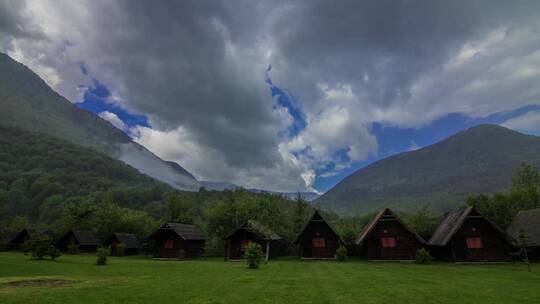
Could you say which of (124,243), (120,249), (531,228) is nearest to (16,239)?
(124,243)

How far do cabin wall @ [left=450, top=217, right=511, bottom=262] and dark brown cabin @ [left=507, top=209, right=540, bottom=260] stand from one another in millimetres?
1921

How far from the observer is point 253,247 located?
91.6 ft

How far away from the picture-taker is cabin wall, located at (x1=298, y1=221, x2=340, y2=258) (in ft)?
138

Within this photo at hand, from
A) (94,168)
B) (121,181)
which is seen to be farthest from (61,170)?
(121,181)

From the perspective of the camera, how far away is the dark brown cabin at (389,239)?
38.3 m

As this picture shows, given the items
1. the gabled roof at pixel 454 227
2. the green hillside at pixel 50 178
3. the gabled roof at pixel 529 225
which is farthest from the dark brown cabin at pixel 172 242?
the green hillside at pixel 50 178

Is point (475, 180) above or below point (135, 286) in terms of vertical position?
above

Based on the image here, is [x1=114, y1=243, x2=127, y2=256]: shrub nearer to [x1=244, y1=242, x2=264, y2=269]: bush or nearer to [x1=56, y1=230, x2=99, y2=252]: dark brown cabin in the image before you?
[x1=56, y1=230, x2=99, y2=252]: dark brown cabin

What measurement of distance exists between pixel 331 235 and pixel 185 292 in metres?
31.0

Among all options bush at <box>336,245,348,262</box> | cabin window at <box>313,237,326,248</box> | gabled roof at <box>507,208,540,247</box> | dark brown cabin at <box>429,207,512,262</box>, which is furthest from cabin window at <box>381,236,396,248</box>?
gabled roof at <box>507,208,540,247</box>

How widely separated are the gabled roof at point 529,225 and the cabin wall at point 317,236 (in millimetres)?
19789

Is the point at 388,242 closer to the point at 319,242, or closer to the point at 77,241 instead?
the point at 319,242

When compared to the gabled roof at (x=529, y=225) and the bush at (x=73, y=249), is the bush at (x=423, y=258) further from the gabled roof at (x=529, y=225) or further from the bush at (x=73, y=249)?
the bush at (x=73, y=249)

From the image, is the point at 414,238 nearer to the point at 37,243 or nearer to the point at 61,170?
the point at 37,243
